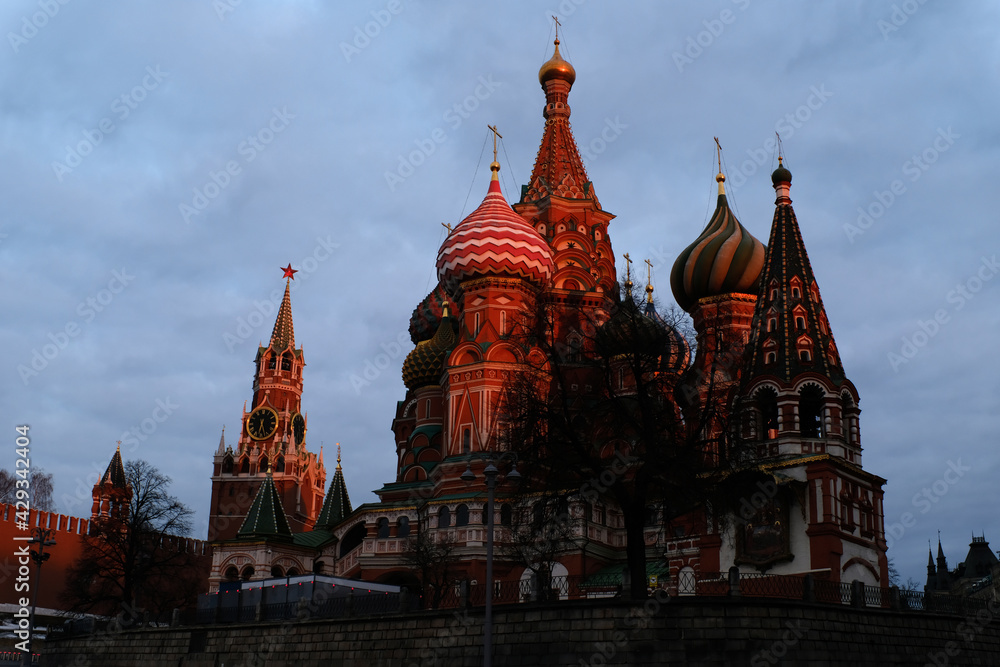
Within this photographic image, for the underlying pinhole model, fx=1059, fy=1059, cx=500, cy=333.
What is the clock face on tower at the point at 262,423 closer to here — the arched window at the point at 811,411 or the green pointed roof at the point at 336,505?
the green pointed roof at the point at 336,505

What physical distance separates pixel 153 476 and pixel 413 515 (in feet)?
35.4

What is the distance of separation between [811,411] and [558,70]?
1164 inches

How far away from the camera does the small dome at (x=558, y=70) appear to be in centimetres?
5888

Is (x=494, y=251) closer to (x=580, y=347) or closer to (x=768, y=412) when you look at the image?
(x=768, y=412)

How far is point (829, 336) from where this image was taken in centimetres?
3609

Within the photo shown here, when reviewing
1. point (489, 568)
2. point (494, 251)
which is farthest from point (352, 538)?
point (489, 568)

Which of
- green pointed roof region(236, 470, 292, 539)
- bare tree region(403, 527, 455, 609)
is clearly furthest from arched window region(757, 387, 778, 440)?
green pointed roof region(236, 470, 292, 539)

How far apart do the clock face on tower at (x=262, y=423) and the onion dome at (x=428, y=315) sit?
3475 centimetres

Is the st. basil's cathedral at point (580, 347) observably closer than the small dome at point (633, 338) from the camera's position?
No

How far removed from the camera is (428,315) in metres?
58.1

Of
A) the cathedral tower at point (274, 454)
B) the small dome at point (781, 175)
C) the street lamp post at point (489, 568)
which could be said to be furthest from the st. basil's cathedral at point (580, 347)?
the cathedral tower at point (274, 454)

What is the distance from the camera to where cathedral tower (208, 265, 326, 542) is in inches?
3450

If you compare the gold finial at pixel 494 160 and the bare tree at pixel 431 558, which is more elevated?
the gold finial at pixel 494 160

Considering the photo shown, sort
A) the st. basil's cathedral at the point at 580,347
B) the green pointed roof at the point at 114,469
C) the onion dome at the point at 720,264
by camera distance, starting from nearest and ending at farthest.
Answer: the st. basil's cathedral at the point at 580,347, the onion dome at the point at 720,264, the green pointed roof at the point at 114,469
